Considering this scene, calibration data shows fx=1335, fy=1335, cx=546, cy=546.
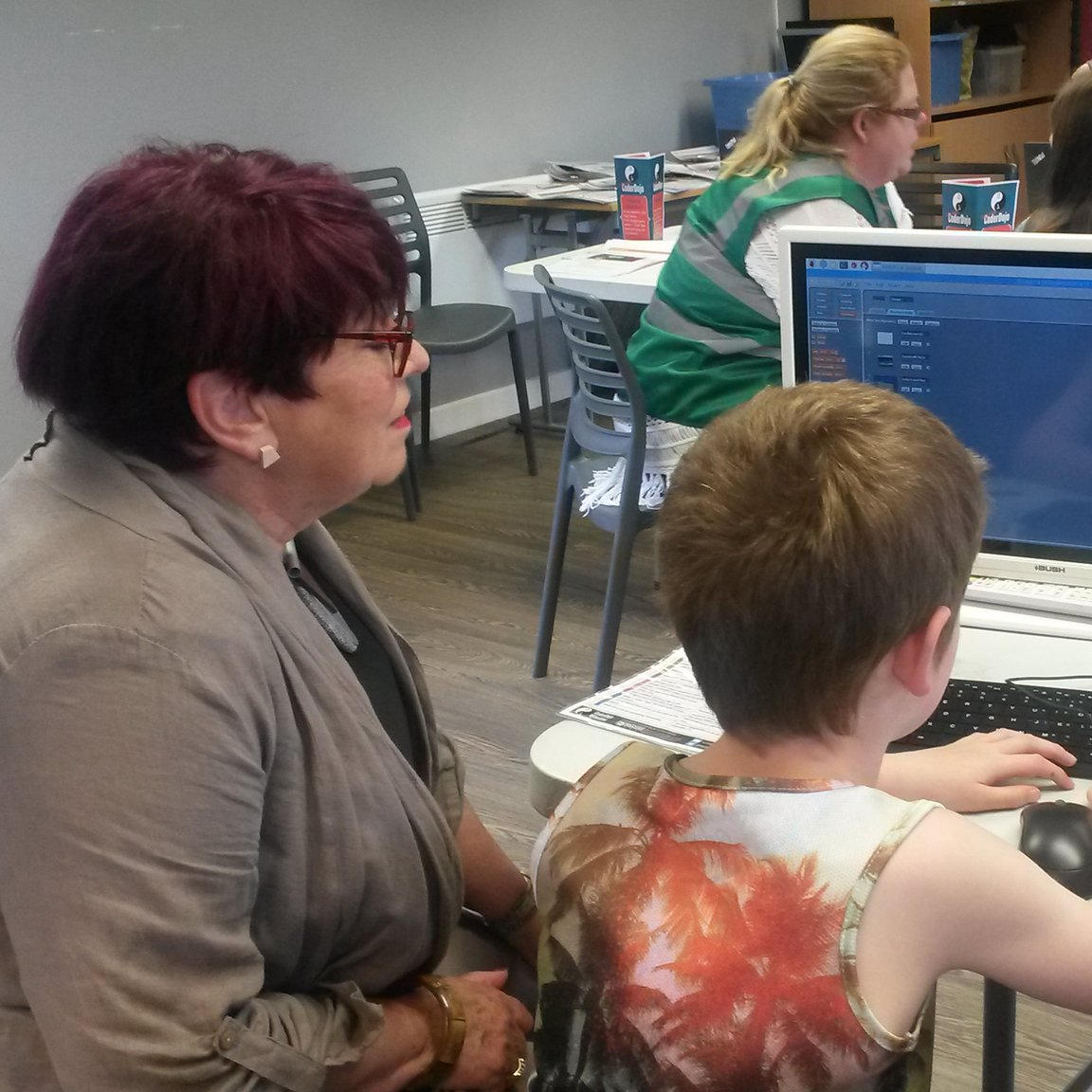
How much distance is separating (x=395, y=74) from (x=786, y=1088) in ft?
12.9

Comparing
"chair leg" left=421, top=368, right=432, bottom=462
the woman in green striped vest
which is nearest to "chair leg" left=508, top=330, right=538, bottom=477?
"chair leg" left=421, top=368, right=432, bottom=462

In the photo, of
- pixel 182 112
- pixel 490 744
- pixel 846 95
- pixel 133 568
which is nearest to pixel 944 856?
pixel 133 568

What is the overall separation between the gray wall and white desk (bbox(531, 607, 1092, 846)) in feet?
6.70

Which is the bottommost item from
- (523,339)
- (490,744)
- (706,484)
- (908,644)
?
(490,744)

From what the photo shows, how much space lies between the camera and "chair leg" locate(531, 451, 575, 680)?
2.79m

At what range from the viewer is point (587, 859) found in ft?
2.94

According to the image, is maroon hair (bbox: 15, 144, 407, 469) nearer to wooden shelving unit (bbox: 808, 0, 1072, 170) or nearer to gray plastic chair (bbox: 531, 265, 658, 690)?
gray plastic chair (bbox: 531, 265, 658, 690)

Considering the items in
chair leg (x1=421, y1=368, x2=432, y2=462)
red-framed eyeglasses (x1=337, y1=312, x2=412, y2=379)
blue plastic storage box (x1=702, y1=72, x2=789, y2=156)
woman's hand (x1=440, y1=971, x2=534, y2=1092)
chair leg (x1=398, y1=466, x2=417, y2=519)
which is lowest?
chair leg (x1=398, y1=466, x2=417, y2=519)

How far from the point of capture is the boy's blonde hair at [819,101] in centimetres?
261

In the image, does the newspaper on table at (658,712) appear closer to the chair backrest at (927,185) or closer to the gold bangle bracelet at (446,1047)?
the gold bangle bracelet at (446,1047)

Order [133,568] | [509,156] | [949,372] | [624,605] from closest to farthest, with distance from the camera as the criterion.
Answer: [133,568]
[949,372]
[624,605]
[509,156]

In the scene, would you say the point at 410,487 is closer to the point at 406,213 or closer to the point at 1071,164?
the point at 406,213

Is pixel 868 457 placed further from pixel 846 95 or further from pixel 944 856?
pixel 846 95

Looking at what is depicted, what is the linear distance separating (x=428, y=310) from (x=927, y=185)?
5.00ft
